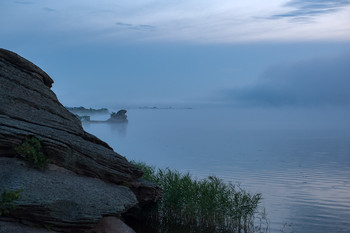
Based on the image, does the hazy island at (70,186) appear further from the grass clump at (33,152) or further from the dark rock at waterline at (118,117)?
the dark rock at waterline at (118,117)

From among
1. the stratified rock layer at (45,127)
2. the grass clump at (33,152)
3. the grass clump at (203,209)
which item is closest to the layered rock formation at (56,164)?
the stratified rock layer at (45,127)

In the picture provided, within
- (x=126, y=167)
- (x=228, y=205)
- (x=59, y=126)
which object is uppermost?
(x=59, y=126)

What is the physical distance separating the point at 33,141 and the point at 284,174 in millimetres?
34901

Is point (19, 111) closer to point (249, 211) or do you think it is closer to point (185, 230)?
point (185, 230)

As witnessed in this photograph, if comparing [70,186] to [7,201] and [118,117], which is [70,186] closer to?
[7,201]

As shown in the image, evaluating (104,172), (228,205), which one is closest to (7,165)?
(104,172)

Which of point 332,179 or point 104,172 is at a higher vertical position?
point 332,179

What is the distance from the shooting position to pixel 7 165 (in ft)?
49.4

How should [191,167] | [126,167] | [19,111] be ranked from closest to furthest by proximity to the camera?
[19,111] → [126,167] → [191,167]

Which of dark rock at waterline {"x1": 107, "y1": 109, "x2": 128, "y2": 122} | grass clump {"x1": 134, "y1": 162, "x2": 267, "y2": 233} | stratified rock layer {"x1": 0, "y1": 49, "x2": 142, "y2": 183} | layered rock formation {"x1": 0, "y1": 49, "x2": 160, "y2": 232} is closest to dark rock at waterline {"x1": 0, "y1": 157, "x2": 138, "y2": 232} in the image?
layered rock formation {"x1": 0, "y1": 49, "x2": 160, "y2": 232}

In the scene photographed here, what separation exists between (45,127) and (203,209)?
804 centimetres

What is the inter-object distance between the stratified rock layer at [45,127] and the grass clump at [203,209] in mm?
2768

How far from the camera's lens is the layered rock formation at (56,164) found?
1432cm

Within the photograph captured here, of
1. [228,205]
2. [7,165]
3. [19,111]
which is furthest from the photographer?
[228,205]
